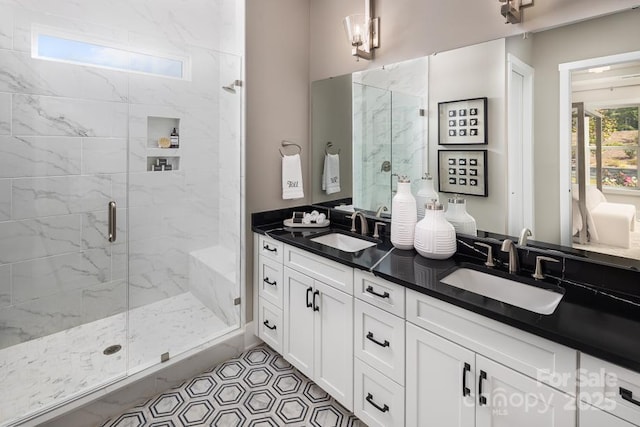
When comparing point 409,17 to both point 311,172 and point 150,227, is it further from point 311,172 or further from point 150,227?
point 150,227

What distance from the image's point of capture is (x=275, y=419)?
5.93 feet

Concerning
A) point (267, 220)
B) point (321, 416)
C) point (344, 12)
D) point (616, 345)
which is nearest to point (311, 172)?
point (267, 220)

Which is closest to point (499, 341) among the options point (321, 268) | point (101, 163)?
point (321, 268)

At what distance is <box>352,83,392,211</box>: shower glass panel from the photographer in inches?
89.4

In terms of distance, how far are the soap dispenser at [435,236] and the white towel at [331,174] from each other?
97 centimetres

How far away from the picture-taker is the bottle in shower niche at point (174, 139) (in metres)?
2.92

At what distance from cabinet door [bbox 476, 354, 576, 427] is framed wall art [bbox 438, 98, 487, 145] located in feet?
3.63

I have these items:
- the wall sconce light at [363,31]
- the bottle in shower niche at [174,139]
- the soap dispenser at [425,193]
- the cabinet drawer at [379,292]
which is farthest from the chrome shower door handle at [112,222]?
the soap dispenser at [425,193]

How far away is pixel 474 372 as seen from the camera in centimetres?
121

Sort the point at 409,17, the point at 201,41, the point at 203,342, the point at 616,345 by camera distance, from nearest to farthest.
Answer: the point at 616,345
the point at 409,17
the point at 203,342
the point at 201,41

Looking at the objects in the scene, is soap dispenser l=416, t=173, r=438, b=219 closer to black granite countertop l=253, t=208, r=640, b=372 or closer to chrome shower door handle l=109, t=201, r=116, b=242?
black granite countertop l=253, t=208, r=640, b=372

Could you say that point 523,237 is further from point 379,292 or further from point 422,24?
point 422,24

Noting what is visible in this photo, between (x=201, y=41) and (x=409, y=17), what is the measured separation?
75.8 inches

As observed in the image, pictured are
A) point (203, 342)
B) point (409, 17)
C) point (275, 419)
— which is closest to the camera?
point (275, 419)
